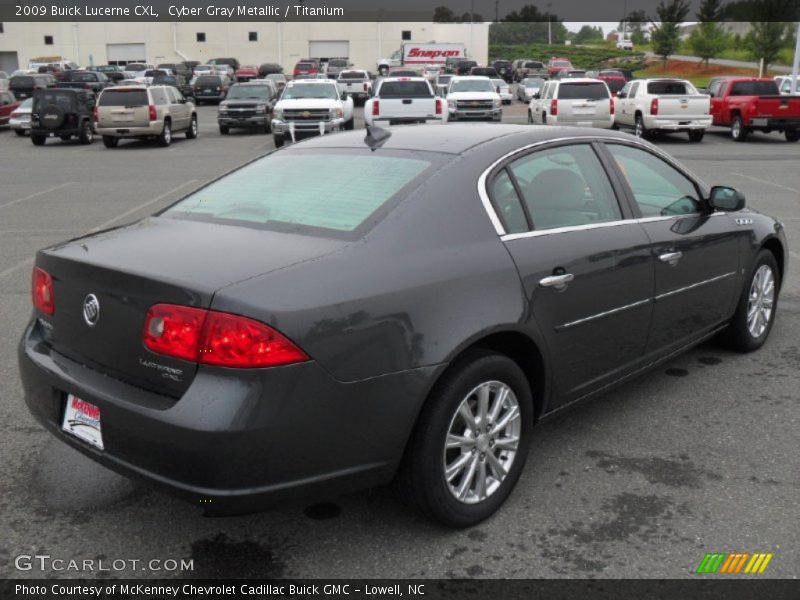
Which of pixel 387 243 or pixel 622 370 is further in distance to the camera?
pixel 622 370

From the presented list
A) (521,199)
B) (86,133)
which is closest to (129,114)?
(86,133)

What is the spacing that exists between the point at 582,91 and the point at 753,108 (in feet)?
15.2

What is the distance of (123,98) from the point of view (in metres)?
23.1

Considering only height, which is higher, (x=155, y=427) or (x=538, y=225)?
(x=538, y=225)

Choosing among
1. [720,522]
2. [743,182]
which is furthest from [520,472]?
[743,182]

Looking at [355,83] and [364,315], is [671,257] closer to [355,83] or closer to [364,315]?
[364,315]

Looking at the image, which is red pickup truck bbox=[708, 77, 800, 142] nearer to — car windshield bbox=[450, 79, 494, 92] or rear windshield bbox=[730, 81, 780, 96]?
rear windshield bbox=[730, 81, 780, 96]

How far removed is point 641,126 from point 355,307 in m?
22.5

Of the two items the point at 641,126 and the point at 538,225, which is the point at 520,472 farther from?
the point at 641,126

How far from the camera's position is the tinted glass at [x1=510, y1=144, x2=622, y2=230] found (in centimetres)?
387

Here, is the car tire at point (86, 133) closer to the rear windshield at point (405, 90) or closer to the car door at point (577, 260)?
the rear windshield at point (405, 90)

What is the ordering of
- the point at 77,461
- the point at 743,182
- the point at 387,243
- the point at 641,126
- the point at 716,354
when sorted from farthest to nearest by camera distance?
1. the point at 641,126
2. the point at 743,182
3. the point at 716,354
4. the point at 77,461
5. the point at 387,243

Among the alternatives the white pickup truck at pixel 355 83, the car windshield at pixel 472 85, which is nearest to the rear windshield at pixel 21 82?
the white pickup truck at pixel 355 83

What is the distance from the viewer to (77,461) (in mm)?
4059
